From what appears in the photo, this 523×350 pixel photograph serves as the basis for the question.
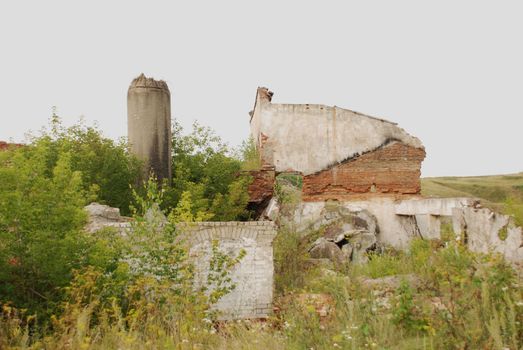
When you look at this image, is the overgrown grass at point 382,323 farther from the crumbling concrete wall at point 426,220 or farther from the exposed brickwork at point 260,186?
the exposed brickwork at point 260,186

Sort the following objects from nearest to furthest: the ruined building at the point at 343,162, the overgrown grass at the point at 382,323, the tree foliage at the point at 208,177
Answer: the overgrown grass at the point at 382,323 < the tree foliage at the point at 208,177 < the ruined building at the point at 343,162

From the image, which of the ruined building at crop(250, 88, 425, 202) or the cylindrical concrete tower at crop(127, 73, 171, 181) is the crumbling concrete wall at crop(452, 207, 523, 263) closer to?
the ruined building at crop(250, 88, 425, 202)

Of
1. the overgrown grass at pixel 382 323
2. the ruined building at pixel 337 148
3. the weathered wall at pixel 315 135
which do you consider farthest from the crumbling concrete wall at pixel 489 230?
the overgrown grass at pixel 382 323

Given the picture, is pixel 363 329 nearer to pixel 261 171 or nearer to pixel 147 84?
pixel 147 84

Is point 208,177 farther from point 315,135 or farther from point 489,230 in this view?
point 489,230

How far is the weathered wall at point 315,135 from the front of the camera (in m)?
17.4

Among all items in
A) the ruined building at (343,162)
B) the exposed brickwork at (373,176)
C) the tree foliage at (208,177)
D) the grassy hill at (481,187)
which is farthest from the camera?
the grassy hill at (481,187)

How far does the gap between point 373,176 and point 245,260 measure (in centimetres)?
1009

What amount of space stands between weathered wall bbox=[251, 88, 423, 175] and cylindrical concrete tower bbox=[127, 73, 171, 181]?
444 centimetres

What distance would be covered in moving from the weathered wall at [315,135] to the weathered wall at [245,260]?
30.0ft

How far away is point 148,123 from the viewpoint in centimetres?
1379

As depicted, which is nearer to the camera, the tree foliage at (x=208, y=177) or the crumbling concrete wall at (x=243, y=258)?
the crumbling concrete wall at (x=243, y=258)

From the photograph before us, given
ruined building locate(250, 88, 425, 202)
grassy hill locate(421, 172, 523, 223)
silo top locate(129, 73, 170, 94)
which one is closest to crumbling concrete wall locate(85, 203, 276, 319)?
silo top locate(129, 73, 170, 94)

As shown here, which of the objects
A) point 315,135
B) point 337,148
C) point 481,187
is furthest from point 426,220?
point 481,187
